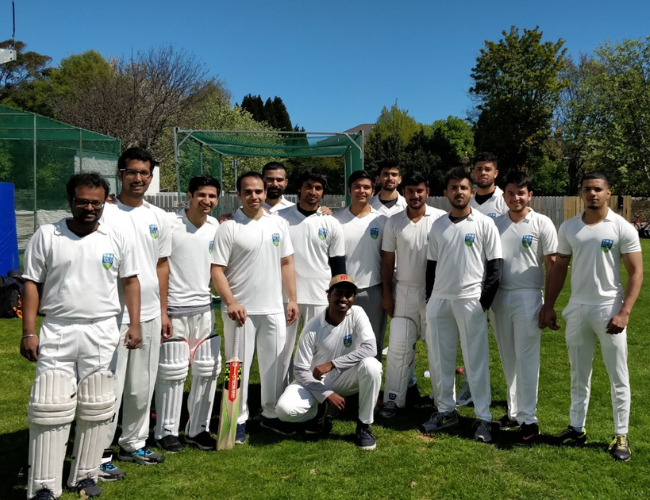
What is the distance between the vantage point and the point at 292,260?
4461 millimetres

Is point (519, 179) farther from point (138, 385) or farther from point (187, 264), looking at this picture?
point (138, 385)

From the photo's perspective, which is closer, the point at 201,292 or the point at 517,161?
the point at 201,292

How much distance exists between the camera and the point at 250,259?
164 inches

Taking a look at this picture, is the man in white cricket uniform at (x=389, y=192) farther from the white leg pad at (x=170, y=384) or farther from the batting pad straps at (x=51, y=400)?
the batting pad straps at (x=51, y=400)

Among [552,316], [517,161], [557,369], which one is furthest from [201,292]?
[517,161]

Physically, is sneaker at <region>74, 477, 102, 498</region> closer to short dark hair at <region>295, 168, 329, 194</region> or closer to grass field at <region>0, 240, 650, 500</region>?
grass field at <region>0, 240, 650, 500</region>

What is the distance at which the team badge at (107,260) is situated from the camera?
Answer: 3213mm

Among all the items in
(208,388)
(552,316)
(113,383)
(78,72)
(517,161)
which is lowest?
(208,388)

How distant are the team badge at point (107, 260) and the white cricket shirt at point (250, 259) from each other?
96 centimetres

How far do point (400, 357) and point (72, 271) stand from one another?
272cm

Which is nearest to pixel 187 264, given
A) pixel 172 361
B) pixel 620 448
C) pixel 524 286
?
pixel 172 361

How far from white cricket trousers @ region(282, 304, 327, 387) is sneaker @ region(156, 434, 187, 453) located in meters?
0.94

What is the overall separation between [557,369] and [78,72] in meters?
39.6

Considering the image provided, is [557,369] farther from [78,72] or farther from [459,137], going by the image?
[459,137]
